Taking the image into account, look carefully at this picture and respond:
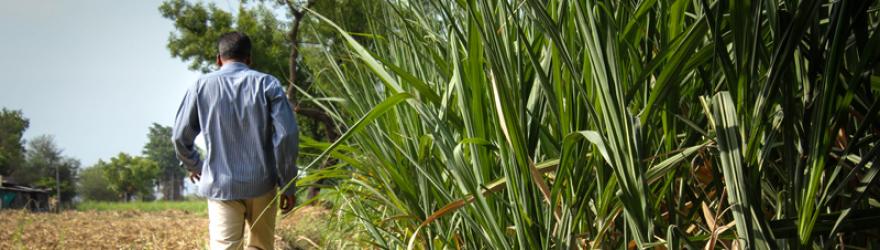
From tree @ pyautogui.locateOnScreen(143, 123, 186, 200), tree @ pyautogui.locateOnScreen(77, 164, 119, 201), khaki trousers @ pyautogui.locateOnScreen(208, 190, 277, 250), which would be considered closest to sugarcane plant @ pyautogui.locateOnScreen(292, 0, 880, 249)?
khaki trousers @ pyautogui.locateOnScreen(208, 190, 277, 250)

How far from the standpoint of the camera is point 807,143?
3.72ft

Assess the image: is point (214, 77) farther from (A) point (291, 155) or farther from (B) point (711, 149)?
(B) point (711, 149)

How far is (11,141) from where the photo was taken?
8444cm

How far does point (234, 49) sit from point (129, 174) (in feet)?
357

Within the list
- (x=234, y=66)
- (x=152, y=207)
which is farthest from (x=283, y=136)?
(x=152, y=207)

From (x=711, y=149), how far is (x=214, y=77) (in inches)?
119

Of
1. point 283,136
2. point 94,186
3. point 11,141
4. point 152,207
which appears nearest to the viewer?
point 283,136

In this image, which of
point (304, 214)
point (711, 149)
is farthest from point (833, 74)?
point (304, 214)

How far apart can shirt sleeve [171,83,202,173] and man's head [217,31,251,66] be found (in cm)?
24

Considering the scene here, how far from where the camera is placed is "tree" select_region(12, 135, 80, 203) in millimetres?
91312

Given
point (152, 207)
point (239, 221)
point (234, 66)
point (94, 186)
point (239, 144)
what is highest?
point (234, 66)

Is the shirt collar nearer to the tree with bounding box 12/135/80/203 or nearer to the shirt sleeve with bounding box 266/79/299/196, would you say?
the shirt sleeve with bounding box 266/79/299/196

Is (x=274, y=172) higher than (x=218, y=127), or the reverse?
(x=218, y=127)

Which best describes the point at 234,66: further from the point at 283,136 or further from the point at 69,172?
the point at 69,172
